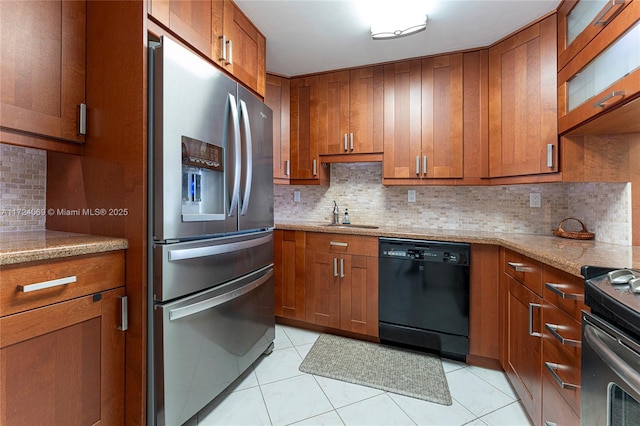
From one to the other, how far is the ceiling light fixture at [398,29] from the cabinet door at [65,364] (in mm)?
2087

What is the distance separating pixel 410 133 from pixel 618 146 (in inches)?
48.5

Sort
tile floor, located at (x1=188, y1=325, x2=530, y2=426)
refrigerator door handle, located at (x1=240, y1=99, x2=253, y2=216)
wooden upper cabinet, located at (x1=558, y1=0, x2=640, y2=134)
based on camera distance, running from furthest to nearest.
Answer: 1. refrigerator door handle, located at (x1=240, y1=99, x2=253, y2=216)
2. tile floor, located at (x1=188, y1=325, x2=530, y2=426)
3. wooden upper cabinet, located at (x1=558, y1=0, x2=640, y2=134)

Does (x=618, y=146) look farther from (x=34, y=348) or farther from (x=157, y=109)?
(x=34, y=348)

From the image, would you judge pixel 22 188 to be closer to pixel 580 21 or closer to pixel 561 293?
pixel 561 293

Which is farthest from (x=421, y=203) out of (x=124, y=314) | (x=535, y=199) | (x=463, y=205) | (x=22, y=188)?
(x=22, y=188)

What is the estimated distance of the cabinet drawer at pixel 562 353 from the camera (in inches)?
39.2

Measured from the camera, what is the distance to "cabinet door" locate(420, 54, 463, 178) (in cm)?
222

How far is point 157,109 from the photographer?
46.3 inches

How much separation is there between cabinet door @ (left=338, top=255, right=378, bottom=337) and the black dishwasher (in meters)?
0.06

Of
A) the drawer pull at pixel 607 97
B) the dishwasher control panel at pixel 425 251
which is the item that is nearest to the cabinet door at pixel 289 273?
the dishwasher control panel at pixel 425 251

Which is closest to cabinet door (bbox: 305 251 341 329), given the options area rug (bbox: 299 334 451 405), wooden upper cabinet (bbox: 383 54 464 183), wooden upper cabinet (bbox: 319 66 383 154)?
area rug (bbox: 299 334 451 405)

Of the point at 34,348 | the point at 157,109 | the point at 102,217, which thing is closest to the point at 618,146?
the point at 157,109

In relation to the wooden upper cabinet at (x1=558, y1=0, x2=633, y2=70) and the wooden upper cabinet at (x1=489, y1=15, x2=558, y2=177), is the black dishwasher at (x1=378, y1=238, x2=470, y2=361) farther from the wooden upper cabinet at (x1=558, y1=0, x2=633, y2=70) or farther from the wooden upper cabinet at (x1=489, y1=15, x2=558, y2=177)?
the wooden upper cabinet at (x1=558, y1=0, x2=633, y2=70)

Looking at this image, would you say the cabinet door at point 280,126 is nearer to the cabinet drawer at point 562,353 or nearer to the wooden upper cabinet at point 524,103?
the wooden upper cabinet at point 524,103
